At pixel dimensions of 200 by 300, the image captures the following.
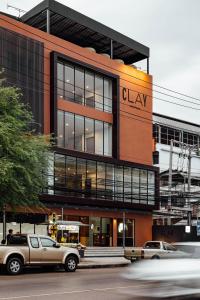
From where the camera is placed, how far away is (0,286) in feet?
56.5

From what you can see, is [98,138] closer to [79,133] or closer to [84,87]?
[79,133]

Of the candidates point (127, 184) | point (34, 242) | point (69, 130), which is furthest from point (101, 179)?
point (34, 242)

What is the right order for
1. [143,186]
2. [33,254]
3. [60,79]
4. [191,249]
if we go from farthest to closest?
[143,186] < [60,79] < [33,254] < [191,249]

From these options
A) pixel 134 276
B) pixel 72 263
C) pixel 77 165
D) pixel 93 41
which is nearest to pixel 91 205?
pixel 77 165

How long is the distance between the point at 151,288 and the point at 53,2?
Result: 38641 millimetres

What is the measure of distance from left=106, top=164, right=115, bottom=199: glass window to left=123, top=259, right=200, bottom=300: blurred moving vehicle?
35222 mm

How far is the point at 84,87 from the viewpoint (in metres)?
48.0

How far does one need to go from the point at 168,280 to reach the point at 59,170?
107 feet

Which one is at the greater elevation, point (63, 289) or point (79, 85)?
point (79, 85)

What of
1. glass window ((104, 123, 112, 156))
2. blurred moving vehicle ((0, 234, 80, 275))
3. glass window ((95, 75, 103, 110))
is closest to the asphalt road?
blurred moving vehicle ((0, 234, 80, 275))

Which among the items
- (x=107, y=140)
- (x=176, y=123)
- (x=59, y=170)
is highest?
(x=176, y=123)

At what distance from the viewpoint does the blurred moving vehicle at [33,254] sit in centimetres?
2247

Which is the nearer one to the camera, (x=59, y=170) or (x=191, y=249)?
(x=191, y=249)

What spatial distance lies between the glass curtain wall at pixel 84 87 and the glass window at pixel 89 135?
1.63 meters
